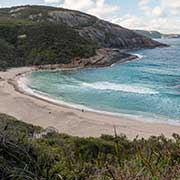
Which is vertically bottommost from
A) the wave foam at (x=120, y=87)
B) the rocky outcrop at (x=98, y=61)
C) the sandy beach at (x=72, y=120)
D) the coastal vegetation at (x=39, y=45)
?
the sandy beach at (x=72, y=120)

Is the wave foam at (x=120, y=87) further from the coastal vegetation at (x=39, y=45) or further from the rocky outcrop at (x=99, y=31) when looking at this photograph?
the rocky outcrop at (x=99, y=31)

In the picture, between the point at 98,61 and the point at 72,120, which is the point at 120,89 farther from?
the point at 98,61

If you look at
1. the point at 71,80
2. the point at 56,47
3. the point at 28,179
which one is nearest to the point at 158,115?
the point at 71,80

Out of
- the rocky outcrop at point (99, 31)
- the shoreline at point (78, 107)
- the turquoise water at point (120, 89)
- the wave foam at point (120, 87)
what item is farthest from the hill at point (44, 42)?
the shoreline at point (78, 107)

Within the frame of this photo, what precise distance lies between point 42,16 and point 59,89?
54.3 meters

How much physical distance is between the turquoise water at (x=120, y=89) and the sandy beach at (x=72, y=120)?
7.98 feet

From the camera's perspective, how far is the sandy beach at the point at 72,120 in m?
22.2

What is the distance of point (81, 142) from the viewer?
12.9m

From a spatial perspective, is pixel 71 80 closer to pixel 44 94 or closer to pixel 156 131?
pixel 44 94

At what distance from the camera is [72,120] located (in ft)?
80.8

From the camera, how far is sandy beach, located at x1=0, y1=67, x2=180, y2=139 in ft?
72.7

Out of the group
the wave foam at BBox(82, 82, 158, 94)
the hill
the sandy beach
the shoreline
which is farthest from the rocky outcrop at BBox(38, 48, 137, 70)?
the sandy beach

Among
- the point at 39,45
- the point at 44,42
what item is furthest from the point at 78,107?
the point at 44,42

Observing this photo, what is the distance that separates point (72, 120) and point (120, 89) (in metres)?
13.4
